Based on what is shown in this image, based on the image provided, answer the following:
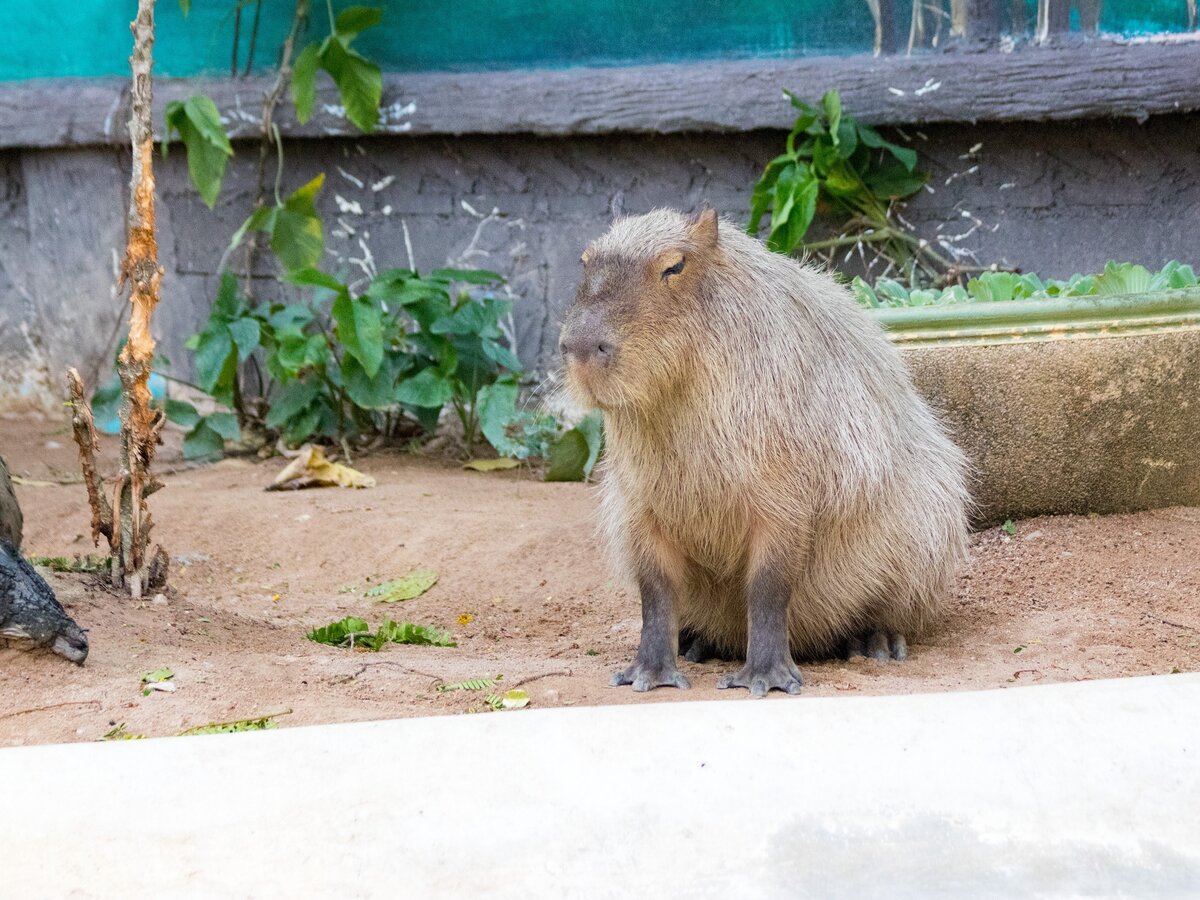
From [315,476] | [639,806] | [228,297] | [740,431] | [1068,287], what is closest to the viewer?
[639,806]

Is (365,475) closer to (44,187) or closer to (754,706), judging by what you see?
(44,187)

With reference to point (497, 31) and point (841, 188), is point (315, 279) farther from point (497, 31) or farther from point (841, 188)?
point (841, 188)

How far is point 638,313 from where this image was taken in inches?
110

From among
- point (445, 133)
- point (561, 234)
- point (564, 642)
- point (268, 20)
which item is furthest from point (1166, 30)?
point (268, 20)

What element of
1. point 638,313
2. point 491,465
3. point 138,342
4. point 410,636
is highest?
point 638,313

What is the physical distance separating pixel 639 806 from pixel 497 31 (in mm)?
4662

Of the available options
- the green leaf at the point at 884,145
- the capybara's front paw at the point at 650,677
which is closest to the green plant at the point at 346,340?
the green leaf at the point at 884,145

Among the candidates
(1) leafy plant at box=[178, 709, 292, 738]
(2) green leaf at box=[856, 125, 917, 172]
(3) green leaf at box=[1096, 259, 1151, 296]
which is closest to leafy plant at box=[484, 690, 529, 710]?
(1) leafy plant at box=[178, 709, 292, 738]

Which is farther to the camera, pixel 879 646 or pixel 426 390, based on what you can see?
pixel 426 390

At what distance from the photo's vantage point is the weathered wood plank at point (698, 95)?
5.04 metres

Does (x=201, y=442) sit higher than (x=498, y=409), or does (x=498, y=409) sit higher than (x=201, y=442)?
(x=498, y=409)

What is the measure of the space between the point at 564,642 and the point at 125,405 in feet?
4.11

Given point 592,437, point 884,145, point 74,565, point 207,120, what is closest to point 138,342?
point 74,565

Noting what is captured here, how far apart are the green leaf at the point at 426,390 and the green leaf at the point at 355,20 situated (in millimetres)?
A: 1535
